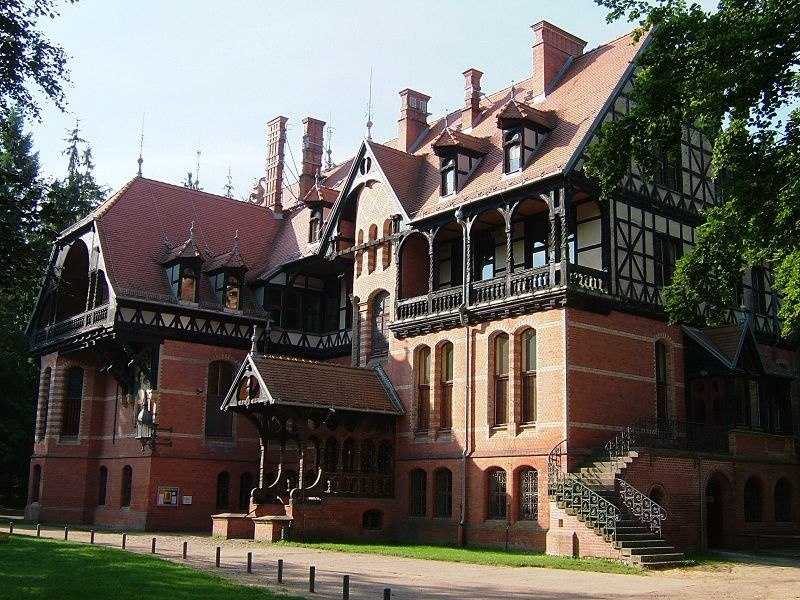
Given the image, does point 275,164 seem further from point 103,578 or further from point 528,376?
point 103,578

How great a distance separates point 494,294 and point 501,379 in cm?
257

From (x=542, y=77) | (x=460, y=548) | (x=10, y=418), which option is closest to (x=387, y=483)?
(x=460, y=548)

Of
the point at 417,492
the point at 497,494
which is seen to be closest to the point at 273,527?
the point at 417,492

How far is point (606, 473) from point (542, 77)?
14946 millimetres

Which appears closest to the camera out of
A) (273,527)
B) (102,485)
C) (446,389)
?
(273,527)

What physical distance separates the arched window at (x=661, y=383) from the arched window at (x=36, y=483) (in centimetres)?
2471

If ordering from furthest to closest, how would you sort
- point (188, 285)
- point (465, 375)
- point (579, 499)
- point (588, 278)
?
point (188, 285), point (465, 375), point (588, 278), point (579, 499)

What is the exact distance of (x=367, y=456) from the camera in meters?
30.1

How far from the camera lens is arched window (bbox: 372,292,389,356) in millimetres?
33031

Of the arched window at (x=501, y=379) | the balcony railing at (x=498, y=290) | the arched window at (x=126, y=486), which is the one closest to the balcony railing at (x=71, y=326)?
the arched window at (x=126, y=486)

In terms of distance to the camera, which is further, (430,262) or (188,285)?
(188,285)

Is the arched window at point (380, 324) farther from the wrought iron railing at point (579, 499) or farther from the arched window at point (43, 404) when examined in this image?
the arched window at point (43, 404)

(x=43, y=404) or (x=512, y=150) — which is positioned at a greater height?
(x=512, y=150)

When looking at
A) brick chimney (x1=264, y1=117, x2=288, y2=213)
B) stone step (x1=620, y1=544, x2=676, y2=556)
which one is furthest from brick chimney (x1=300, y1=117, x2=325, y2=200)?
stone step (x1=620, y1=544, x2=676, y2=556)
